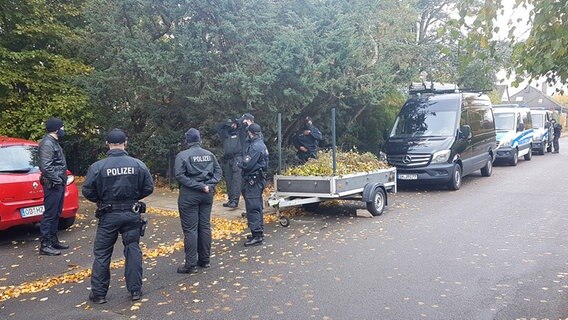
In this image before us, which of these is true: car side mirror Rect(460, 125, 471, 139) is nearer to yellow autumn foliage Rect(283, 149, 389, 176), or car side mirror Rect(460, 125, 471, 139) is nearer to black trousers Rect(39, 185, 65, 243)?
yellow autumn foliage Rect(283, 149, 389, 176)

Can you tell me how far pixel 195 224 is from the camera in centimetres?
658

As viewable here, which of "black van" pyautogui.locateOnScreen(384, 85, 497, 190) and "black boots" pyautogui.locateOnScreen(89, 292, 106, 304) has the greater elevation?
"black van" pyautogui.locateOnScreen(384, 85, 497, 190)

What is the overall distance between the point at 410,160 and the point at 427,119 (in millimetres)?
1655

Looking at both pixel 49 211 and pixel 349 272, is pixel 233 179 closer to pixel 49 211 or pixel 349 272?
pixel 49 211

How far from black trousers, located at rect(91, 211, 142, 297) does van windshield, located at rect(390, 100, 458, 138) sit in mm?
10060

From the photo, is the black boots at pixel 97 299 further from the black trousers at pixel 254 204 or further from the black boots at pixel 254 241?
the black trousers at pixel 254 204

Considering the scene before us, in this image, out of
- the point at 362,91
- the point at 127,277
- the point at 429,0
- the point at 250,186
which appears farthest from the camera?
the point at 429,0

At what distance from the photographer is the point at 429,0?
26.9 metres

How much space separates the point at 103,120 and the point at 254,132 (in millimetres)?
7662

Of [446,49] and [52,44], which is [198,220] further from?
[52,44]

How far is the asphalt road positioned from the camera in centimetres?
509

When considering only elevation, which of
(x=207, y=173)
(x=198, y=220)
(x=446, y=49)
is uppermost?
(x=446, y=49)

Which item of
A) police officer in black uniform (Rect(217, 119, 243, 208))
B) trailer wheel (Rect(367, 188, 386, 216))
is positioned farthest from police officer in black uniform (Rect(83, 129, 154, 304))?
trailer wheel (Rect(367, 188, 386, 216))

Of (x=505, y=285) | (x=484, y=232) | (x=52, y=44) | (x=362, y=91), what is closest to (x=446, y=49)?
(x=505, y=285)
